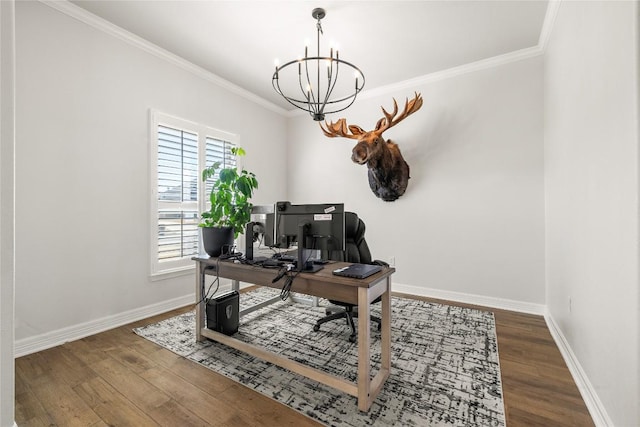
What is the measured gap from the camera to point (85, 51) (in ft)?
8.42

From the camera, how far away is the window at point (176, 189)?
3090 millimetres

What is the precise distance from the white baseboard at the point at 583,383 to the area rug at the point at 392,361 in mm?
444

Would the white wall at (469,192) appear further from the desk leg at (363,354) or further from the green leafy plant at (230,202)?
the desk leg at (363,354)

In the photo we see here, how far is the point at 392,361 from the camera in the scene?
7.01ft

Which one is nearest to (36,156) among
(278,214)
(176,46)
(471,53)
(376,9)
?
(176,46)

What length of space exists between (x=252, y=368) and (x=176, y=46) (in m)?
3.35

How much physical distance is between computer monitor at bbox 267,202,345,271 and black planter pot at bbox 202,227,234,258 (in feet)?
2.33

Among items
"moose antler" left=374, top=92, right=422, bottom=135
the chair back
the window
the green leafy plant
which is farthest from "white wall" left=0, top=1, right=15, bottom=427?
"moose antler" left=374, top=92, right=422, bottom=135

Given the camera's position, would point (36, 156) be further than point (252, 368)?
Yes

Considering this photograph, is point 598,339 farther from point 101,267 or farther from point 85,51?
point 85,51

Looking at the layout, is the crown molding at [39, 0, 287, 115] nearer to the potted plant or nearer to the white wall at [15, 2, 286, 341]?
the white wall at [15, 2, 286, 341]

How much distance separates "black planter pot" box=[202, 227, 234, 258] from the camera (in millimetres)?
2428

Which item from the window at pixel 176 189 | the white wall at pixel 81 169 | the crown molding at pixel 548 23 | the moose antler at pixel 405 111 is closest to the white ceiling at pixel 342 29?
the crown molding at pixel 548 23

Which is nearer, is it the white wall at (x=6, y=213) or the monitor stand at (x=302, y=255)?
the white wall at (x=6, y=213)
